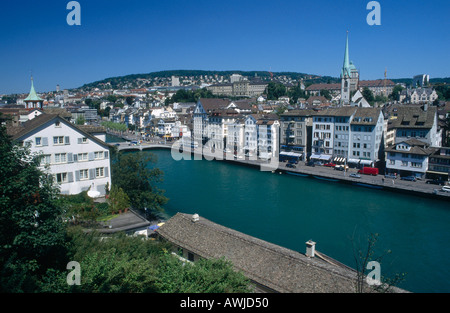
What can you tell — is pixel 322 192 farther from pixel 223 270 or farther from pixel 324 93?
pixel 324 93

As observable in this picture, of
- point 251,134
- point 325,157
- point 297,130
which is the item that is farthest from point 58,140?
point 251,134

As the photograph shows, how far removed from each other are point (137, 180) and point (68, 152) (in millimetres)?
4878

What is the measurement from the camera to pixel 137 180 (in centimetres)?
2273

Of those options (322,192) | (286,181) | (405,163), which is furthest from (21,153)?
(405,163)

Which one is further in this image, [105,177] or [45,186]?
[105,177]

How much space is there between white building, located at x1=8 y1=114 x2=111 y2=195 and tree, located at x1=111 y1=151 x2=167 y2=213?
1.40m

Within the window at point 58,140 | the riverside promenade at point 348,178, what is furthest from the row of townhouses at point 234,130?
the window at point 58,140

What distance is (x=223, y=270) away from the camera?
848 centimetres

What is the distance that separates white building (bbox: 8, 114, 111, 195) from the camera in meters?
18.5

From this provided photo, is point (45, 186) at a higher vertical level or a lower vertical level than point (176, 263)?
higher

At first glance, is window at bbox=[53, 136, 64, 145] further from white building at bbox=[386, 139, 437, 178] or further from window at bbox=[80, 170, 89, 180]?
white building at bbox=[386, 139, 437, 178]

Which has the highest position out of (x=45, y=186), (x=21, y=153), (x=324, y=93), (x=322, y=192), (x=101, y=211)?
(x=324, y=93)

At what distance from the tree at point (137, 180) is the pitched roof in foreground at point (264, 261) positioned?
671cm
